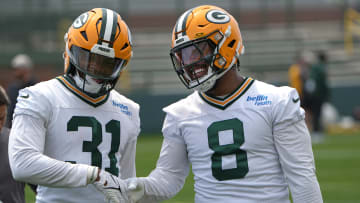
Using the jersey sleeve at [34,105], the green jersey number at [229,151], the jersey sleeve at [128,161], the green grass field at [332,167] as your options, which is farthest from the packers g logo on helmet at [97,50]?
the green grass field at [332,167]

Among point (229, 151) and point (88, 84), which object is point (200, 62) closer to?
point (229, 151)

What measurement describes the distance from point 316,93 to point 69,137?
37.9 feet

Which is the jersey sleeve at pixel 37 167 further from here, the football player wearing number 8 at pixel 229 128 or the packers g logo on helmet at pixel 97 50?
the packers g logo on helmet at pixel 97 50

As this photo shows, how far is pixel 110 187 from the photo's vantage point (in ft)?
11.0

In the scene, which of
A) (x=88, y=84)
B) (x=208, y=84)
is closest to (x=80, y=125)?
(x=88, y=84)

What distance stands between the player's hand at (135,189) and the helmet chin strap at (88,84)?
53 cm

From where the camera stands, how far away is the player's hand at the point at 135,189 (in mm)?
3553

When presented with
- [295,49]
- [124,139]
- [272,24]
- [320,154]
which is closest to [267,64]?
[295,49]

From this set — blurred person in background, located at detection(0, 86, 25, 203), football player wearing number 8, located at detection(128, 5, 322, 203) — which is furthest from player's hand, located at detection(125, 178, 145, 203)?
blurred person in background, located at detection(0, 86, 25, 203)

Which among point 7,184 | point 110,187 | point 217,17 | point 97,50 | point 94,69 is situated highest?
point 217,17

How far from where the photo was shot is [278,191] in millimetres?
3424

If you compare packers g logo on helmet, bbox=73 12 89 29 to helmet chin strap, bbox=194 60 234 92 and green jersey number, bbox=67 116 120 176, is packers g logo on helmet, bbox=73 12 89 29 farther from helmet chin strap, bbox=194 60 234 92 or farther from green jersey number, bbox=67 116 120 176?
helmet chin strap, bbox=194 60 234 92

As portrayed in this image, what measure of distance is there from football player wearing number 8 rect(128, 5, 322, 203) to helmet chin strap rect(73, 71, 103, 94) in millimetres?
425

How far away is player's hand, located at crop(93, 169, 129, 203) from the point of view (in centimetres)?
333
